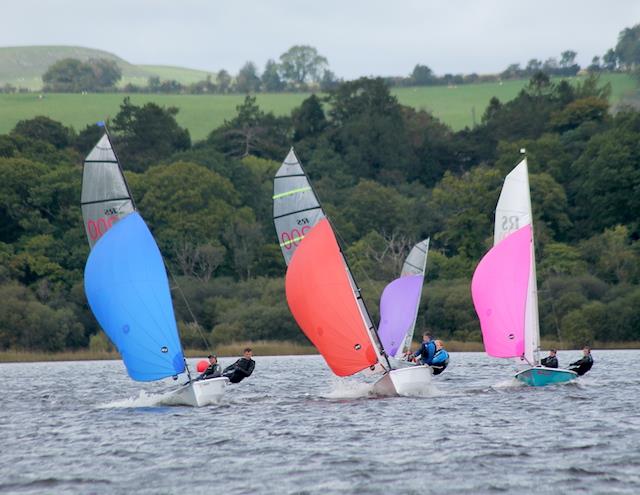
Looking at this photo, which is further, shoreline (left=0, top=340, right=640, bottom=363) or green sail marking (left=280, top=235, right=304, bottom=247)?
shoreline (left=0, top=340, right=640, bottom=363)

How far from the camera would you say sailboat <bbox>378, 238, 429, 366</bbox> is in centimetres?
4506

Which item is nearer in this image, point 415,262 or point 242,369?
point 242,369

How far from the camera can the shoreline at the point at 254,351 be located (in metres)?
64.6

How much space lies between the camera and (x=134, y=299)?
3094 centimetres

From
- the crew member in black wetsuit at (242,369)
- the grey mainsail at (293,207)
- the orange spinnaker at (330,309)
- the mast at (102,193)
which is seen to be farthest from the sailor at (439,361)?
the mast at (102,193)

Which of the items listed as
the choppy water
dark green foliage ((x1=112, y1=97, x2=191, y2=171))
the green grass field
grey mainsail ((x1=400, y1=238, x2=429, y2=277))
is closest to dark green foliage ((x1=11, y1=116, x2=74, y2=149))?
dark green foliage ((x1=112, y1=97, x2=191, y2=171))

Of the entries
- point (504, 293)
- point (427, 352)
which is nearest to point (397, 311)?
point (504, 293)

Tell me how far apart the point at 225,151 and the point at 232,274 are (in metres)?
28.6

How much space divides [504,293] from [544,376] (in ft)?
7.83

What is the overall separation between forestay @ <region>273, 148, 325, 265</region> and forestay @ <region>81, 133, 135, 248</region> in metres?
4.90

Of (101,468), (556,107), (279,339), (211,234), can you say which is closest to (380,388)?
(101,468)

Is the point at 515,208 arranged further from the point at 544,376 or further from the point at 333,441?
the point at 333,441

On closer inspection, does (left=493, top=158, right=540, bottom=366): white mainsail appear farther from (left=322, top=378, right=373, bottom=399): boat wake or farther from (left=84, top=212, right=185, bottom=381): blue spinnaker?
(left=84, top=212, right=185, bottom=381): blue spinnaker

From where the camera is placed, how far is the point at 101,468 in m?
22.5
